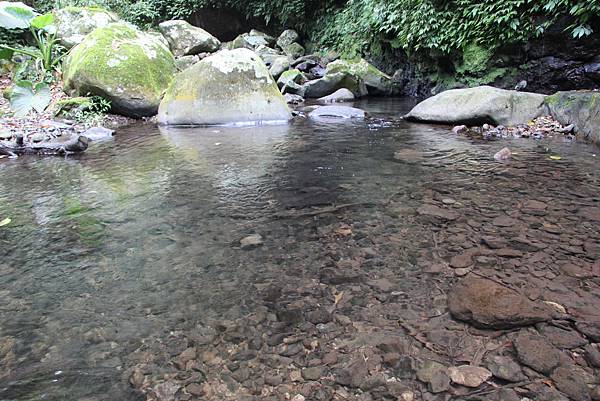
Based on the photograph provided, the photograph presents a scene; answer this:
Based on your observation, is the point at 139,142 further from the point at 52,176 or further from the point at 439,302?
the point at 439,302

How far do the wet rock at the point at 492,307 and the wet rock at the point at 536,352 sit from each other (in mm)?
82

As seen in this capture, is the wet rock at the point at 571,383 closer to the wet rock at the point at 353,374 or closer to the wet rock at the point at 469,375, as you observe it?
the wet rock at the point at 469,375

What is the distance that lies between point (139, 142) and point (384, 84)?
7134 mm

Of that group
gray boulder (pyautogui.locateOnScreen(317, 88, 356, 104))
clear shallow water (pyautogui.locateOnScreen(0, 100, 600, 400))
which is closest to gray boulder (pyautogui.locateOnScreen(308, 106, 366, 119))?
clear shallow water (pyautogui.locateOnScreen(0, 100, 600, 400))

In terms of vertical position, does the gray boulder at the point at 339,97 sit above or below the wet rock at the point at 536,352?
above

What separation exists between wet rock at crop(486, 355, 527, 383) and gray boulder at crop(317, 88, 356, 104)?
869 cm

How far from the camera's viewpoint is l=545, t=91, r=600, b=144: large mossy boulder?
4.85m

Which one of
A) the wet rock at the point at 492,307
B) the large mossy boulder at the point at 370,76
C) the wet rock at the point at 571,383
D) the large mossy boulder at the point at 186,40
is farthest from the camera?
the large mossy boulder at the point at 186,40

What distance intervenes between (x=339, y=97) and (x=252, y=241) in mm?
7999

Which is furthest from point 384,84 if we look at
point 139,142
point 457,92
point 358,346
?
point 358,346

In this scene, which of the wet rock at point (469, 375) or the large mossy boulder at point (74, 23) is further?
the large mossy boulder at point (74, 23)

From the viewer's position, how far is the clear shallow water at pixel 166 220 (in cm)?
165

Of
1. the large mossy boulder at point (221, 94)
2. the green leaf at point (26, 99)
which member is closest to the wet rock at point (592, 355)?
the large mossy boulder at point (221, 94)

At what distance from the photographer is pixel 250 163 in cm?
440
